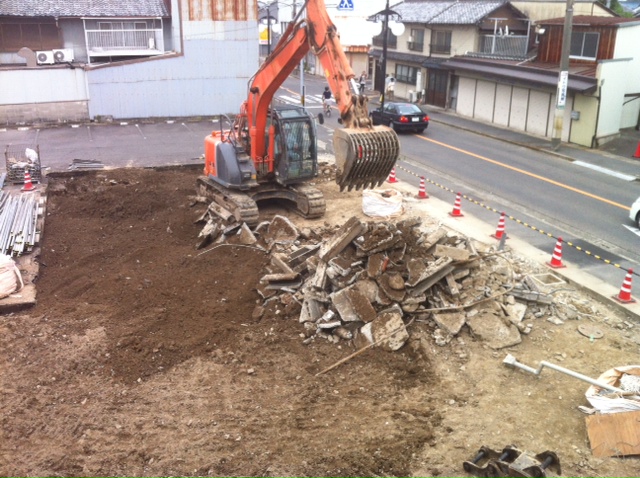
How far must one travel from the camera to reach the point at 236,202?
50.7ft

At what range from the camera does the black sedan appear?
2916 centimetres

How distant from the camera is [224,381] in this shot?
9.65m

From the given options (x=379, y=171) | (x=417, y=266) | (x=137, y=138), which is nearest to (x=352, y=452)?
(x=417, y=266)

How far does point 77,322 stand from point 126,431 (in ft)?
11.9

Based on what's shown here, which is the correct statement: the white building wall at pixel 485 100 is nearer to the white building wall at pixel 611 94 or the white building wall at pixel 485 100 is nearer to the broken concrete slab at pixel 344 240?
the white building wall at pixel 611 94

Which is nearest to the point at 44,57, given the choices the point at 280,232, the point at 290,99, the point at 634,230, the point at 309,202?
the point at 290,99

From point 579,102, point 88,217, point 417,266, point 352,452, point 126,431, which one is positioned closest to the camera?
point 352,452

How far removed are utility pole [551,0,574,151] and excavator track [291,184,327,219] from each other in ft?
46.7

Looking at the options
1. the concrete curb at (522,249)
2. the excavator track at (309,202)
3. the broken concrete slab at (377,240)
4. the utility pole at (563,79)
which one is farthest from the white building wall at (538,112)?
the broken concrete slab at (377,240)

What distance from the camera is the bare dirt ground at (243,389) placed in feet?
26.0

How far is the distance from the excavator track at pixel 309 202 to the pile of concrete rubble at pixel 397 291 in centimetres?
427

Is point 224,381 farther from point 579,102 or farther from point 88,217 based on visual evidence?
point 579,102

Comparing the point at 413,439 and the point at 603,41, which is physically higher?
the point at 603,41

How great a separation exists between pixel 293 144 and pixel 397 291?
6.36 metres
